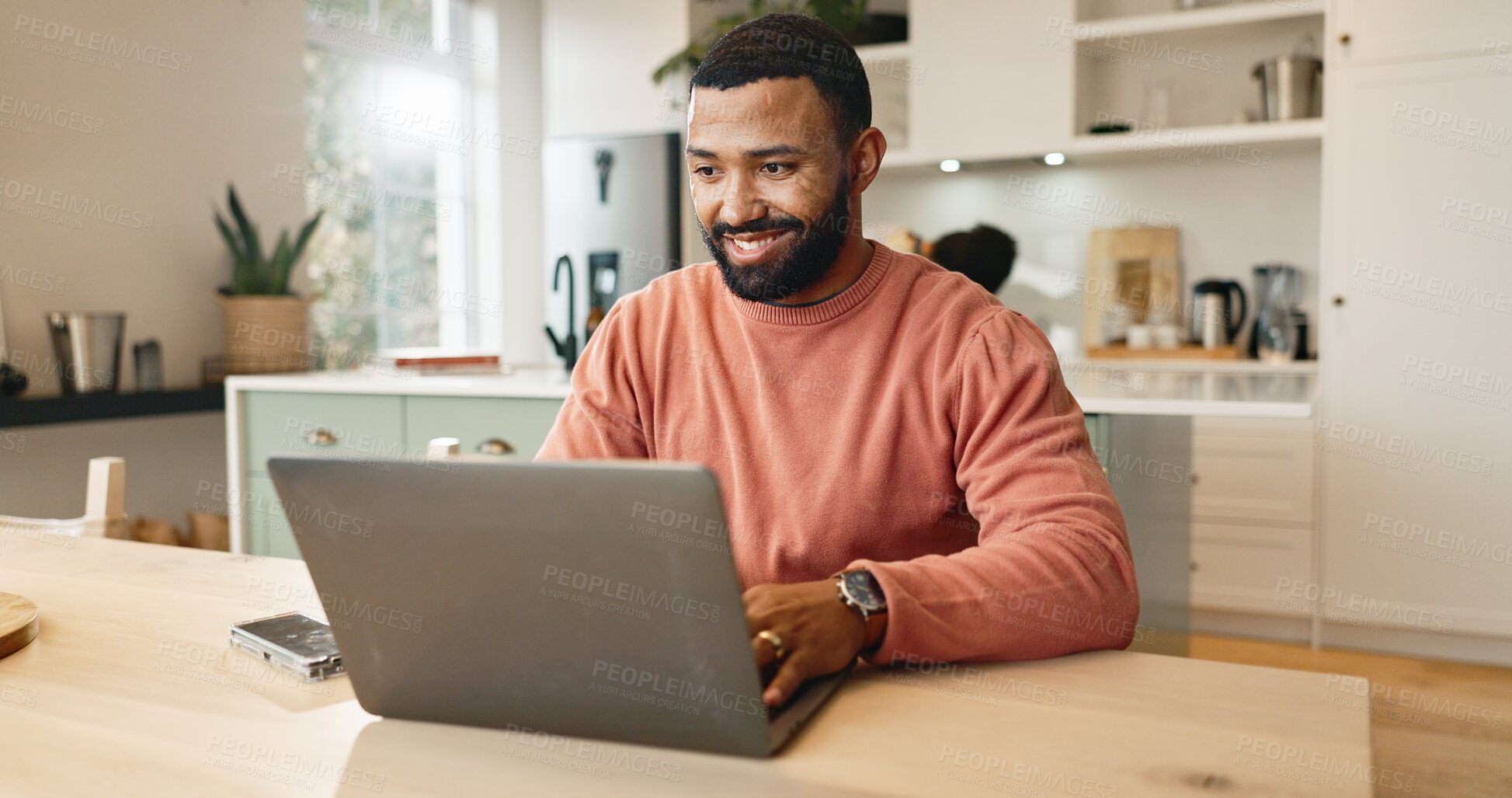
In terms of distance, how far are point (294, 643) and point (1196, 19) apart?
3.29 m

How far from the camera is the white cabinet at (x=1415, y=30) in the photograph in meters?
2.77

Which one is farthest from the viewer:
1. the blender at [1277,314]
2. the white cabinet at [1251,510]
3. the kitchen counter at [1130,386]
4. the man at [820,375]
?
the blender at [1277,314]

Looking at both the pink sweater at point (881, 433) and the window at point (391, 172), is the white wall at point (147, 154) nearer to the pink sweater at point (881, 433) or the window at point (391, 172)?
the window at point (391, 172)

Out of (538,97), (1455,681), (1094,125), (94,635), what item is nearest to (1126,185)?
(1094,125)

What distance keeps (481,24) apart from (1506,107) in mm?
3670

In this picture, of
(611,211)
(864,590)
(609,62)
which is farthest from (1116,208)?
(864,590)

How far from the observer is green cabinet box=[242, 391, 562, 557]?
253 centimetres

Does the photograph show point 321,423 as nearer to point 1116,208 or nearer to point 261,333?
point 261,333

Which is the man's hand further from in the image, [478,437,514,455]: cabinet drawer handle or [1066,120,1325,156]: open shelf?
[1066,120,1325,156]: open shelf

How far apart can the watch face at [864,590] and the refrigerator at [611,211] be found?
3.16m

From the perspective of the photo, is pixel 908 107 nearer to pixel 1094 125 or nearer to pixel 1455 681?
pixel 1094 125

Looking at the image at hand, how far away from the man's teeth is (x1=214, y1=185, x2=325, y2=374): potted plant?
2405mm

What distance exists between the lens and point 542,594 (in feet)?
1.98

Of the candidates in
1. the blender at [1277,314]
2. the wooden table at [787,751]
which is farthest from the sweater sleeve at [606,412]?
the blender at [1277,314]
